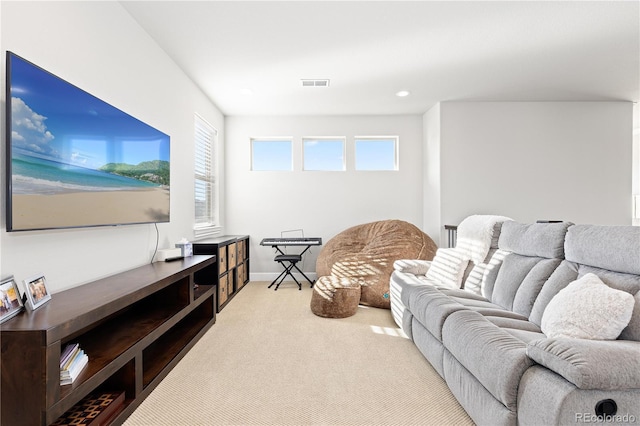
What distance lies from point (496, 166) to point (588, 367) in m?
4.02

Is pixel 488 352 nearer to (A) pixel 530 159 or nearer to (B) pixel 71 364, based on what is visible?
(B) pixel 71 364

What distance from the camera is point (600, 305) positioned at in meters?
1.50

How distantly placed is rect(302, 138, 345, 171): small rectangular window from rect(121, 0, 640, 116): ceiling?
88cm

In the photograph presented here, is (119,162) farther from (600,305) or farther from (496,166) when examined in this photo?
(496,166)

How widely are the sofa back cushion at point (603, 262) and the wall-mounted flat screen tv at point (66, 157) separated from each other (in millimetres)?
2842

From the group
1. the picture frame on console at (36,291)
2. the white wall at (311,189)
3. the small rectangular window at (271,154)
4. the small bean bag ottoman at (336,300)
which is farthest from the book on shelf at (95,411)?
the small rectangular window at (271,154)

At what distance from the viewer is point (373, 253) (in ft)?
13.5

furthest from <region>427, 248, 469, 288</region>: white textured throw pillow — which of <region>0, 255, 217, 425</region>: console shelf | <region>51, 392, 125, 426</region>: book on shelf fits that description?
<region>51, 392, 125, 426</region>: book on shelf

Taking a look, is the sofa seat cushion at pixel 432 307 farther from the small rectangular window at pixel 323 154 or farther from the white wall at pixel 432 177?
the small rectangular window at pixel 323 154

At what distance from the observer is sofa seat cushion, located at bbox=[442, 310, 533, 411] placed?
133 cm

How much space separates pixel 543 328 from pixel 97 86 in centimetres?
317

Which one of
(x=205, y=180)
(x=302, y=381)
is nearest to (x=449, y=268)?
(x=302, y=381)

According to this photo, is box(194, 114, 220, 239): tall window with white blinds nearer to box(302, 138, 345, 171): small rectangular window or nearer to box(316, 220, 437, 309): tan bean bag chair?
box(302, 138, 345, 171): small rectangular window

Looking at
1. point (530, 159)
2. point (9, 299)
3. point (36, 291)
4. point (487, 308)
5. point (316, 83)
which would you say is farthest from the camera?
point (530, 159)
